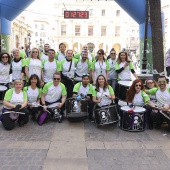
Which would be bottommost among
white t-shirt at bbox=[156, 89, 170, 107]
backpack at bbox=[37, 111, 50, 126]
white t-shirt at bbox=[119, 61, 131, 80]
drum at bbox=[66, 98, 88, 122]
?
backpack at bbox=[37, 111, 50, 126]

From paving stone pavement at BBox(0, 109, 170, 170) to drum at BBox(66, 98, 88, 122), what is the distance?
253 millimetres

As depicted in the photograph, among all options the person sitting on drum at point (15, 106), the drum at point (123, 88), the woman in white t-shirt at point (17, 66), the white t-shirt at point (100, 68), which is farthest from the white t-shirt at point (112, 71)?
the person sitting on drum at point (15, 106)

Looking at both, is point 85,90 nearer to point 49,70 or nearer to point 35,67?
point 49,70

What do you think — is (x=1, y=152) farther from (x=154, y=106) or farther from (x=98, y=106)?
(x=154, y=106)

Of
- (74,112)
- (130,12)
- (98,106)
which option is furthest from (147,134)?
(130,12)

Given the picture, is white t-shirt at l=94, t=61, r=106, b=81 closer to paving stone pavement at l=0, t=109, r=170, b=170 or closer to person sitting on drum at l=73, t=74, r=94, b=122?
person sitting on drum at l=73, t=74, r=94, b=122

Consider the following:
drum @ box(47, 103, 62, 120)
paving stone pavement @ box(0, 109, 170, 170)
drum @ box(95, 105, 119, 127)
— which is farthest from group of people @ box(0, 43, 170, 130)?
paving stone pavement @ box(0, 109, 170, 170)

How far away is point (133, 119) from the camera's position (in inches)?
212

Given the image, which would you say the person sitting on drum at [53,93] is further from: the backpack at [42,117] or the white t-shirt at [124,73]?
the white t-shirt at [124,73]

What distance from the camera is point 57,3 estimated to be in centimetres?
5891

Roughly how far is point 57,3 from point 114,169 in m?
59.0

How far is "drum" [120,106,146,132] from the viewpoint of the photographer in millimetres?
5339

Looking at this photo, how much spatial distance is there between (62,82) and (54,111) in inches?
44.1

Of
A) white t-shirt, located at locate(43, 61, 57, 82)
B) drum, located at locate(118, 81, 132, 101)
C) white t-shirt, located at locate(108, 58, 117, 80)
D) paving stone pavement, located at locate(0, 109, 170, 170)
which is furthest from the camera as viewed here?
white t-shirt, located at locate(108, 58, 117, 80)
